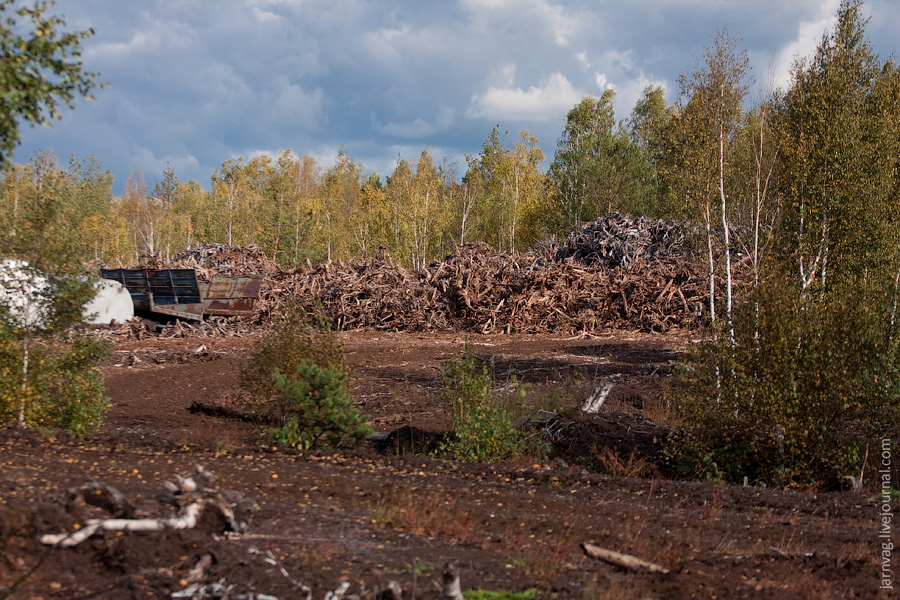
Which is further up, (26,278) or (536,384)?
(26,278)

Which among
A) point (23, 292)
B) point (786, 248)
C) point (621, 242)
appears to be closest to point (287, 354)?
point (23, 292)

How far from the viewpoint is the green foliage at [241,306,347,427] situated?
32.4 ft

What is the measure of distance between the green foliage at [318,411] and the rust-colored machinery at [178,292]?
16.0 m

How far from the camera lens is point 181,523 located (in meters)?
4.17

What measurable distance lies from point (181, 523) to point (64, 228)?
566 cm

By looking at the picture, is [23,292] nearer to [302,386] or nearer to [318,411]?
[302,386]

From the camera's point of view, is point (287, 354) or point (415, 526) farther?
point (287, 354)

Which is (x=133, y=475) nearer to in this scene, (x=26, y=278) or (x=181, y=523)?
(x=181, y=523)

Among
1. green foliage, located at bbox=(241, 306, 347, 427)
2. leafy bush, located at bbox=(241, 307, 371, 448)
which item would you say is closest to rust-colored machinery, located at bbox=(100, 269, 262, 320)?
leafy bush, located at bbox=(241, 307, 371, 448)

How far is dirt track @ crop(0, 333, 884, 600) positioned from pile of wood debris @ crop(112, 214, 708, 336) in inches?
495

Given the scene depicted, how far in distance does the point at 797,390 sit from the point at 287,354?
6652 mm

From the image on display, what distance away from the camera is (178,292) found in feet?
76.3

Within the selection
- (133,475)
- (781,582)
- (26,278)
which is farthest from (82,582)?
(26,278)

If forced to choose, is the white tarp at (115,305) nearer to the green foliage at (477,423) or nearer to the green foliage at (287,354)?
the green foliage at (287,354)
